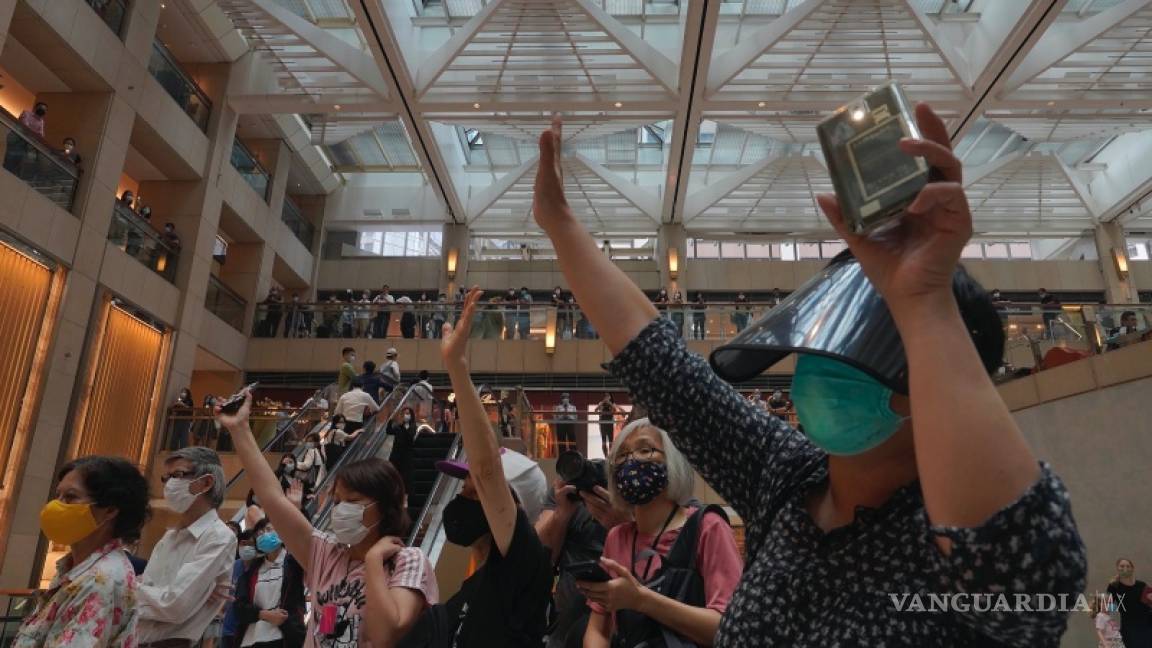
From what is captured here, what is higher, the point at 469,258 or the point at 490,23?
the point at 490,23

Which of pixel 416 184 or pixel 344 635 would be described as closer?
pixel 344 635

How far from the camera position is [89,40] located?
12938mm

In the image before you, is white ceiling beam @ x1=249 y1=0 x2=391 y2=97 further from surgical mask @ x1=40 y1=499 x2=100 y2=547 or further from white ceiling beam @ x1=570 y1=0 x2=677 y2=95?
surgical mask @ x1=40 y1=499 x2=100 y2=547

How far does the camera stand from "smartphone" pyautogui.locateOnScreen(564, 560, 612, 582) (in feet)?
5.49

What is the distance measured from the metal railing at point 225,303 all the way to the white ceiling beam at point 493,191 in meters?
7.93

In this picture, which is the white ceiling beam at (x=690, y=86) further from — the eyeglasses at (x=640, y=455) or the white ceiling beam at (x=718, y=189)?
the eyeglasses at (x=640, y=455)

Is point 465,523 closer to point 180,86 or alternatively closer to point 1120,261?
point 180,86

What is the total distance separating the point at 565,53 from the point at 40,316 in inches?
459

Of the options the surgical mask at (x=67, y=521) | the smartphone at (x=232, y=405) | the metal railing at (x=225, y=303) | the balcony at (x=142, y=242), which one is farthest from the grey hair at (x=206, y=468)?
the metal railing at (x=225, y=303)

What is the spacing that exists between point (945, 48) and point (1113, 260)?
42.9 ft

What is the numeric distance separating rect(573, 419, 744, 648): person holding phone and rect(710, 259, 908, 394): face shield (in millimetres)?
776

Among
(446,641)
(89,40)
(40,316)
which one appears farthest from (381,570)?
(89,40)

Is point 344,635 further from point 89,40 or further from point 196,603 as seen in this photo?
point 89,40

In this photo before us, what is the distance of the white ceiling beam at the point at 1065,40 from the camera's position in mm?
14984
